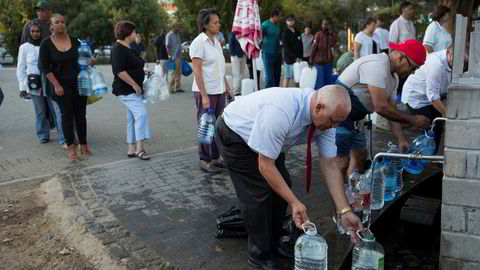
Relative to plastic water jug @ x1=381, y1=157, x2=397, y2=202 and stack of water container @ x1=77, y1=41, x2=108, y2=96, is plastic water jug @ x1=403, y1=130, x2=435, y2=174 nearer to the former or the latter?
plastic water jug @ x1=381, y1=157, x2=397, y2=202

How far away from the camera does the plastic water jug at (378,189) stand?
4.33m

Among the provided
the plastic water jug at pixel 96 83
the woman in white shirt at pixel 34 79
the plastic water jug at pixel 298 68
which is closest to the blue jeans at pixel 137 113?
the plastic water jug at pixel 96 83

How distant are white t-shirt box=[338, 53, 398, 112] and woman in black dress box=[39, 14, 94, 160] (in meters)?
3.59

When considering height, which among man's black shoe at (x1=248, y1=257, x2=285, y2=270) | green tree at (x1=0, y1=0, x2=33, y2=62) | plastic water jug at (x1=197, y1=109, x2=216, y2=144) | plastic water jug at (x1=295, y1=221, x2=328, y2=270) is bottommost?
man's black shoe at (x1=248, y1=257, x2=285, y2=270)

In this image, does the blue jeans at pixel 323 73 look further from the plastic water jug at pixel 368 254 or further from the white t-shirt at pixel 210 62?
the plastic water jug at pixel 368 254

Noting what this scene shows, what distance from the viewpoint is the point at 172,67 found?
12789mm

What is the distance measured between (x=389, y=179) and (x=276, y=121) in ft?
7.70

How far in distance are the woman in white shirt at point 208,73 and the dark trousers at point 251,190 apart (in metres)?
2.21

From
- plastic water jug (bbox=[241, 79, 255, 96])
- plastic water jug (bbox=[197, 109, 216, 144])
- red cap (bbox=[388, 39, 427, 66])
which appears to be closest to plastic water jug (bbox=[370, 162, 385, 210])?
red cap (bbox=[388, 39, 427, 66])

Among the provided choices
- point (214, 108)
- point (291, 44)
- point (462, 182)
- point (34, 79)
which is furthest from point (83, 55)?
point (291, 44)

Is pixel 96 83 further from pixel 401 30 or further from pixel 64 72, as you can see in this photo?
pixel 401 30

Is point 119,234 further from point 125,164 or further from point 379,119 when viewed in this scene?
point 379,119

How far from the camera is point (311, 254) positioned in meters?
3.11

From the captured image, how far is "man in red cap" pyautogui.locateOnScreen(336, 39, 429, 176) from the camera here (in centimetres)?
403
